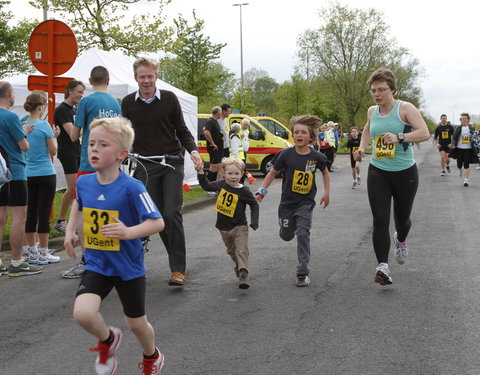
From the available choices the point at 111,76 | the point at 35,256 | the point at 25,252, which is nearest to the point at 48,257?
the point at 35,256

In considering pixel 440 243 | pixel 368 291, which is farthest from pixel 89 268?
pixel 440 243

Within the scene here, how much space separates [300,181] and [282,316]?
5.35 ft

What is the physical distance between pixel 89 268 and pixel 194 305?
78.1 inches

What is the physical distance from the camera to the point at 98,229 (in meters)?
3.28

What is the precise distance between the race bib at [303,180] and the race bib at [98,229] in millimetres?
3022

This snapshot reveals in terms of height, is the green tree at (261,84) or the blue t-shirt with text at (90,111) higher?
the green tree at (261,84)

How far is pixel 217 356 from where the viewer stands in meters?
3.94

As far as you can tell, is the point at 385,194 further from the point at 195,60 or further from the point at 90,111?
the point at 195,60

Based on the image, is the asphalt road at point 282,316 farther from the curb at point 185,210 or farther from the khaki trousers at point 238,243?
the curb at point 185,210

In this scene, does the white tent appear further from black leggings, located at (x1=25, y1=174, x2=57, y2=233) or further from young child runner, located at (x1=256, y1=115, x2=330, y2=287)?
young child runner, located at (x1=256, y1=115, x2=330, y2=287)

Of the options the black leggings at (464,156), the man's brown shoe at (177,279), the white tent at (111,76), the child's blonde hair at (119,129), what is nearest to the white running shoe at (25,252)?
the man's brown shoe at (177,279)

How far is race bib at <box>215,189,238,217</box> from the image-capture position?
584cm

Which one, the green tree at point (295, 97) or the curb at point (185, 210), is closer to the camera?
the curb at point (185, 210)

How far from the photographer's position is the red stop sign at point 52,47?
28.5 feet
